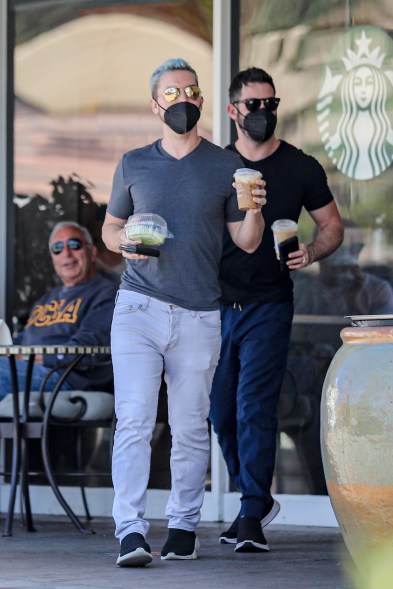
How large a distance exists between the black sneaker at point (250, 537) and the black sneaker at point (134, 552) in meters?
0.65

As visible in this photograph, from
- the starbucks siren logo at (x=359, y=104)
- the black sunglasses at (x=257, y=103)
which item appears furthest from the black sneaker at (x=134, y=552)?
the starbucks siren logo at (x=359, y=104)

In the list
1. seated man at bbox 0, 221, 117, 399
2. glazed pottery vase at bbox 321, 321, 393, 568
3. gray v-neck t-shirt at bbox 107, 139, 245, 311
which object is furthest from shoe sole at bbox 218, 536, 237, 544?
glazed pottery vase at bbox 321, 321, 393, 568

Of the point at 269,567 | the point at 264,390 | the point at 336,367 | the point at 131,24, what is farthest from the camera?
the point at 131,24

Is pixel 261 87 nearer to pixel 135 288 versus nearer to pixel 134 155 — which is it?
pixel 134 155

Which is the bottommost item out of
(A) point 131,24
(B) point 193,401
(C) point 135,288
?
(B) point 193,401

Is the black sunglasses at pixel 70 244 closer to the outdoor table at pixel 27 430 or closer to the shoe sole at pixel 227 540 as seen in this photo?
the outdoor table at pixel 27 430

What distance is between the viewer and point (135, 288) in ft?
17.5

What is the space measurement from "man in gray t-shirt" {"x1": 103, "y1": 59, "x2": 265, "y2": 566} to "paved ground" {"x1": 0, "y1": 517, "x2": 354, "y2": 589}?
201 millimetres

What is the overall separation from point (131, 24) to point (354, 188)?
167cm

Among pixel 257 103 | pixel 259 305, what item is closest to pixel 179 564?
pixel 259 305

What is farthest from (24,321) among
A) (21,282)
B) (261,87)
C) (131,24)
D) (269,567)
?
(269,567)

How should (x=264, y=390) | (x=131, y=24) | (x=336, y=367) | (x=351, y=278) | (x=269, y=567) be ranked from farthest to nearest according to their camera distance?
(x=131, y=24), (x=351, y=278), (x=264, y=390), (x=269, y=567), (x=336, y=367)

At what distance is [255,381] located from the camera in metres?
5.88

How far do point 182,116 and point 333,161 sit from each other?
1731mm
